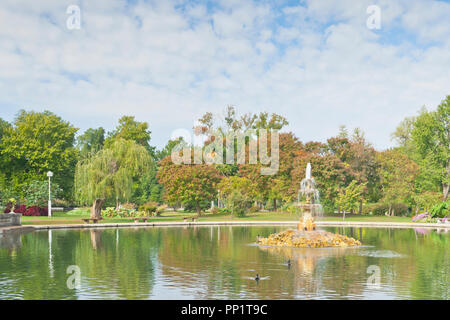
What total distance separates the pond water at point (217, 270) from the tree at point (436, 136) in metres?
46.8

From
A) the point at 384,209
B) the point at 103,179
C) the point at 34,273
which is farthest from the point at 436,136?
the point at 34,273

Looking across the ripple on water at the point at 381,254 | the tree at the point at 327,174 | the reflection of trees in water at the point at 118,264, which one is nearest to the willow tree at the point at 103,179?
the reflection of trees in water at the point at 118,264

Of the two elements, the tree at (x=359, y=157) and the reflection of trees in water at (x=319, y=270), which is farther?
the tree at (x=359, y=157)

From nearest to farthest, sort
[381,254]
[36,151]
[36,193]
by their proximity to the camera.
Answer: [381,254]
[36,193]
[36,151]

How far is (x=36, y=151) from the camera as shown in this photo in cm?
6838

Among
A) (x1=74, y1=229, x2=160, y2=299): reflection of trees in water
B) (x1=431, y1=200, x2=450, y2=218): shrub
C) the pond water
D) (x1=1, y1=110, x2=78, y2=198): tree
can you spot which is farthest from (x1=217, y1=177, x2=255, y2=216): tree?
the pond water

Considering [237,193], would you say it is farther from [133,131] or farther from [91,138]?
[91,138]

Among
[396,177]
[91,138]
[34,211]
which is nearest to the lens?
[34,211]

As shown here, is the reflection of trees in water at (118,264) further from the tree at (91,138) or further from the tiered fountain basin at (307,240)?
the tree at (91,138)

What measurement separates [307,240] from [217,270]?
36.4 ft

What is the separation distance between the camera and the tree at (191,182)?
65075mm

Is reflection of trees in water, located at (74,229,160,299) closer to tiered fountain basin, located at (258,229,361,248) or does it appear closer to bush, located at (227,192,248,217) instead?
tiered fountain basin, located at (258,229,361,248)
